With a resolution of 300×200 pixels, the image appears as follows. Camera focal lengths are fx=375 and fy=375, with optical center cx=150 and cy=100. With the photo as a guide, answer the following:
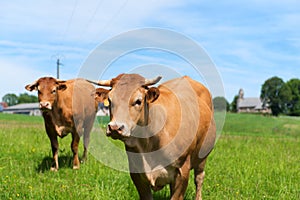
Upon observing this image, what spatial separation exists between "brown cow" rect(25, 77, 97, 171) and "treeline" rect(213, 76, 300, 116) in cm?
10284

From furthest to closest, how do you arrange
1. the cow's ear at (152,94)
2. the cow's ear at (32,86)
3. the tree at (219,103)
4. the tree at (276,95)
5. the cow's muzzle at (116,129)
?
the tree at (276,95) → the cow's ear at (32,86) → the tree at (219,103) → the cow's ear at (152,94) → the cow's muzzle at (116,129)

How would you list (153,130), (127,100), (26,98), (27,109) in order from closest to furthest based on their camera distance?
(127,100) → (153,130) → (27,109) → (26,98)

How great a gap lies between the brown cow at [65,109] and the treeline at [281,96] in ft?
337

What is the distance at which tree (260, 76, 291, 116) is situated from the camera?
112m

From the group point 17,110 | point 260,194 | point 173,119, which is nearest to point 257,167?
point 260,194

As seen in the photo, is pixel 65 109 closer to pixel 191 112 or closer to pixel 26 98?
pixel 191 112

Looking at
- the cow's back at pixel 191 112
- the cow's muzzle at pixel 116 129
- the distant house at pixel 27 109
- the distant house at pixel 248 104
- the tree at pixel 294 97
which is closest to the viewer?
the cow's muzzle at pixel 116 129

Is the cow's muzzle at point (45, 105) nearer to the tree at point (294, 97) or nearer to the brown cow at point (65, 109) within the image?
the brown cow at point (65, 109)

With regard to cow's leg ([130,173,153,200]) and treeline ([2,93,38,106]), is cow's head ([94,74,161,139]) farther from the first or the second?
treeline ([2,93,38,106])

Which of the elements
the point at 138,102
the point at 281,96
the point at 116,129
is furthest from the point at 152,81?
the point at 281,96

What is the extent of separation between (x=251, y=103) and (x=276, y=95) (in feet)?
59.6

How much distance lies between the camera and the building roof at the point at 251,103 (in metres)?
129

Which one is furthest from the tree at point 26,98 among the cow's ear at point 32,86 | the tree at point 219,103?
the tree at point 219,103

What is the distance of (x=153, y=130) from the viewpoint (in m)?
4.43
